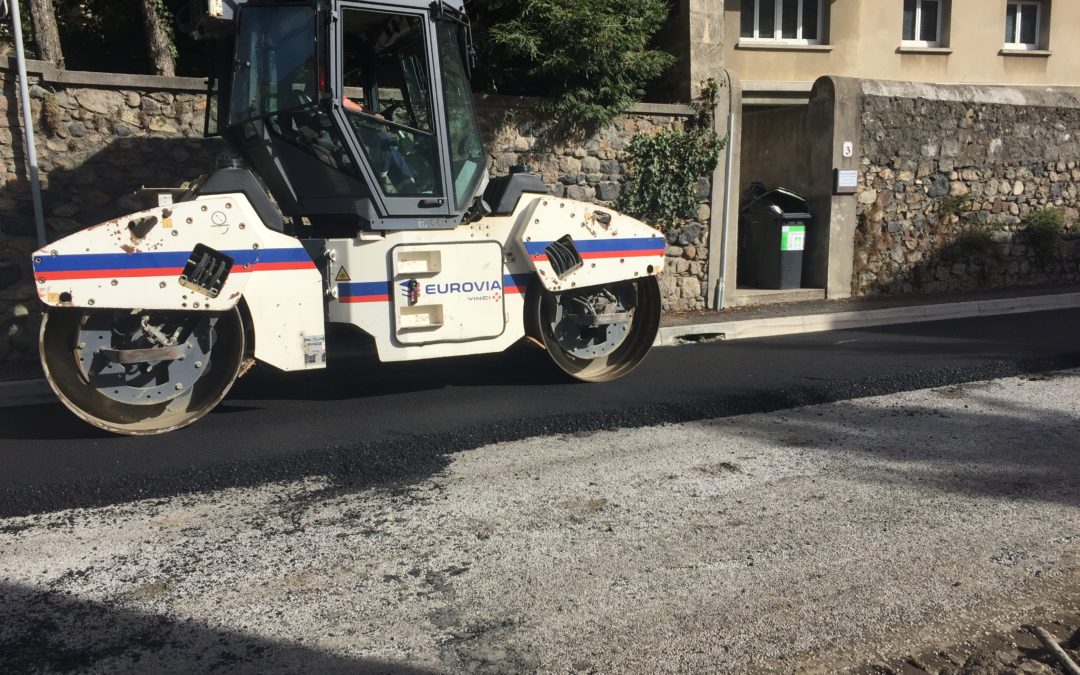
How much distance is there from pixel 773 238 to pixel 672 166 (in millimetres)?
2110

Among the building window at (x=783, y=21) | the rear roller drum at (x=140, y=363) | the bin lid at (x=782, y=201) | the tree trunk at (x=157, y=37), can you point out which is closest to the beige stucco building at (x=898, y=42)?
the building window at (x=783, y=21)

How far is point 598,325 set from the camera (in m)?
6.80

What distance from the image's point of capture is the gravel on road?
2.94 m

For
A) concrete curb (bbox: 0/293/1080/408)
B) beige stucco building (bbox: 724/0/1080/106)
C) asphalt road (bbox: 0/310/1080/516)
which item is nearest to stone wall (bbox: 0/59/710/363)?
asphalt road (bbox: 0/310/1080/516)

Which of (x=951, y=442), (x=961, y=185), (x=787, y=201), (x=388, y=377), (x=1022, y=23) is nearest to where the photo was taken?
(x=951, y=442)

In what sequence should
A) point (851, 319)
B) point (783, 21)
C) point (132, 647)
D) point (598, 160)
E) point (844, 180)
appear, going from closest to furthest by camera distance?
point (132, 647)
point (851, 319)
point (598, 160)
point (844, 180)
point (783, 21)

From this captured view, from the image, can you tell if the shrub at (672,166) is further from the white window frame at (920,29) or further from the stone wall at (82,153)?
the white window frame at (920,29)

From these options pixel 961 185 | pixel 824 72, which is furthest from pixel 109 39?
pixel 824 72

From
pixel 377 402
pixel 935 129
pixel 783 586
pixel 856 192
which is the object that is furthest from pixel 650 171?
pixel 783 586

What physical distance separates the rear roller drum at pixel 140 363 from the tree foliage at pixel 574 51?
543cm

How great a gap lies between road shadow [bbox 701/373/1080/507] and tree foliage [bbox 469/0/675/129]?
5220 mm

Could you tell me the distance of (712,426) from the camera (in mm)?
5684

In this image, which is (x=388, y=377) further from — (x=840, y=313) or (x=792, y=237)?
(x=792, y=237)

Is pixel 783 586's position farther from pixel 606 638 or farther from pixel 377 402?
pixel 377 402
